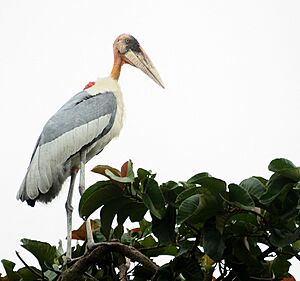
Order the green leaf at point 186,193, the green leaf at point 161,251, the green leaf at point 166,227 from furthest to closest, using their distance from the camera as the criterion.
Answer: the green leaf at point 161,251 → the green leaf at point 166,227 → the green leaf at point 186,193

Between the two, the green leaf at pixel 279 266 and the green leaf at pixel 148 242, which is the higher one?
the green leaf at pixel 148 242

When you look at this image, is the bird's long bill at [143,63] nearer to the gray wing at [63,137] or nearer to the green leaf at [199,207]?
the gray wing at [63,137]

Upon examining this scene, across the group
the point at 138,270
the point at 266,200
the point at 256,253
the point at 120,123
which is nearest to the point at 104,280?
the point at 138,270

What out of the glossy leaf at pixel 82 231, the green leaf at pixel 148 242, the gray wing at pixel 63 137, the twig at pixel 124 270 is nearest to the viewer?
the twig at pixel 124 270

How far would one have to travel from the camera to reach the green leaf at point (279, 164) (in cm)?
309

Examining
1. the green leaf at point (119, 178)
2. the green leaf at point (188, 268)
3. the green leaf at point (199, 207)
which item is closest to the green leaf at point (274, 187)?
the green leaf at point (199, 207)

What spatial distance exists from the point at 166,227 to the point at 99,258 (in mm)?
383

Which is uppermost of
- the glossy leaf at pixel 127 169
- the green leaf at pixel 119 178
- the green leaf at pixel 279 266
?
the glossy leaf at pixel 127 169

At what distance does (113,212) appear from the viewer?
3430 millimetres

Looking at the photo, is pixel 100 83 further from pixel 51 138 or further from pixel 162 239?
pixel 162 239

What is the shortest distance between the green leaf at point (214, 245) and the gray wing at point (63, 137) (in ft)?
8.94

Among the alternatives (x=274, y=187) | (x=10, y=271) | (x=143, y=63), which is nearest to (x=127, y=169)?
(x=274, y=187)

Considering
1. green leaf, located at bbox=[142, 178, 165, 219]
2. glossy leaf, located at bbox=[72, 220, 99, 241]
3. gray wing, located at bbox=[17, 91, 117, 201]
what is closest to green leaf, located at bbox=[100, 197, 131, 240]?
green leaf, located at bbox=[142, 178, 165, 219]

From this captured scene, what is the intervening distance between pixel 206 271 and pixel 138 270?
0.35 metres
